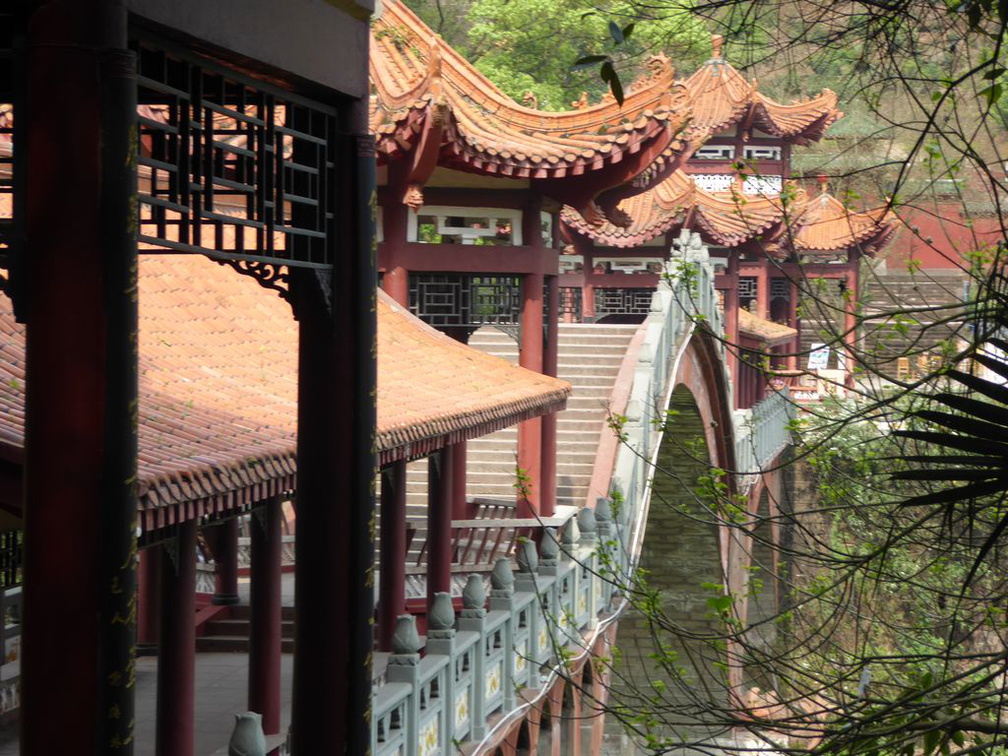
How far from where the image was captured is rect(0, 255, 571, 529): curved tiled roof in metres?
4.82

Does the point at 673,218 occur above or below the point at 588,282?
above

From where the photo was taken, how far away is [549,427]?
13.7 meters

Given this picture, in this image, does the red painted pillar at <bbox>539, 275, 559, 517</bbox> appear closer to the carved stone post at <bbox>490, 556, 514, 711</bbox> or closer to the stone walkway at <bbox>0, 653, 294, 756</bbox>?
the carved stone post at <bbox>490, 556, 514, 711</bbox>

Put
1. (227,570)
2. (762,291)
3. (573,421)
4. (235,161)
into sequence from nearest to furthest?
(235,161), (227,570), (573,421), (762,291)

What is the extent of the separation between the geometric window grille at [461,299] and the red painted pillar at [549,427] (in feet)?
2.51

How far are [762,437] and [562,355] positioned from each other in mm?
8031

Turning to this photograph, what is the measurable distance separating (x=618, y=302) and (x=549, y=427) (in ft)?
35.9

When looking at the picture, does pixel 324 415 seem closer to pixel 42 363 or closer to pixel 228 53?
pixel 228 53

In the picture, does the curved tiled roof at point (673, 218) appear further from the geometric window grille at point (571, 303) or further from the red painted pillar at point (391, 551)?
the red painted pillar at point (391, 551)

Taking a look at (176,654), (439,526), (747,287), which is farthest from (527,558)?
(747,287)

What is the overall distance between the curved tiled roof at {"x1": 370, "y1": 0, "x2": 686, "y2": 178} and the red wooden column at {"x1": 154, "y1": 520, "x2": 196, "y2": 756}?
5837 millimetres

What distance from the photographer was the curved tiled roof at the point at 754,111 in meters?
31.1

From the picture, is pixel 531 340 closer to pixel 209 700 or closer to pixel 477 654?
pixel 477 654

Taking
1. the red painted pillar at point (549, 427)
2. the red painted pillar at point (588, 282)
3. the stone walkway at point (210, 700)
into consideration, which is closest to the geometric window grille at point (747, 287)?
the red painted pillar at point (588, 282)
